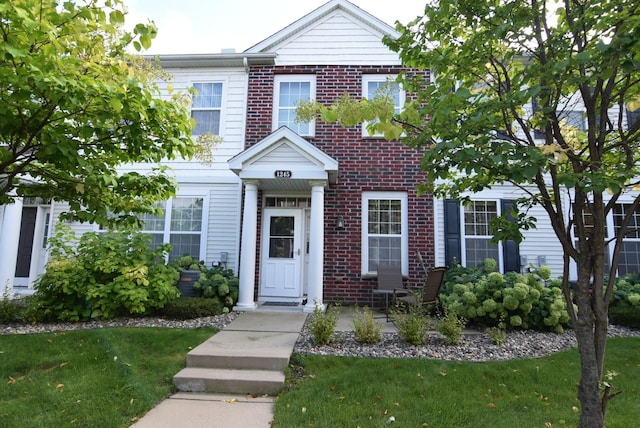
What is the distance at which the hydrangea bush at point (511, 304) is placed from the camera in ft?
19.1

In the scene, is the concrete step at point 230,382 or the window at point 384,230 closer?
the concrete step at point 230,382

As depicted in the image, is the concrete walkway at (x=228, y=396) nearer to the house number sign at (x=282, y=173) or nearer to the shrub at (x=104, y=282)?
the shrub at (x=104, y=282)

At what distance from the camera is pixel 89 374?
13.3 ft

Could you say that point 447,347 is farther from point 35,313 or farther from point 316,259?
point 35,313

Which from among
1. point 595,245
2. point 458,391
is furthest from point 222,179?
point 595,245

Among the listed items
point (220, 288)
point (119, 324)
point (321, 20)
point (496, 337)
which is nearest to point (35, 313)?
point (119, 324)

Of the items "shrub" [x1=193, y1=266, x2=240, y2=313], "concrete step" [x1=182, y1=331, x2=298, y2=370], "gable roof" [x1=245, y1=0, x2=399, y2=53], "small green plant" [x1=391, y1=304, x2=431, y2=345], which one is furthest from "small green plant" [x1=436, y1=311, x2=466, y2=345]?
"gable roof" [x1=245, y1=0, x2=399, y2=53]

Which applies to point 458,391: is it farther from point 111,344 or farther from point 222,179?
point 222,179

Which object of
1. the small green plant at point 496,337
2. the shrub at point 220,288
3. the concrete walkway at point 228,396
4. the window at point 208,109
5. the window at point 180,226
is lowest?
the concrete walkway at point 228,396

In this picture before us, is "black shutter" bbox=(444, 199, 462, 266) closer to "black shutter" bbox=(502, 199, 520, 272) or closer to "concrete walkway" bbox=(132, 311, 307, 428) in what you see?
"black shutter" bbox=(502, 199, 520, 272)

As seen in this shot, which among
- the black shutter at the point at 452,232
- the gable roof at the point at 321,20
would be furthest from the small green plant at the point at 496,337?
the gable roof at the point at 321,20

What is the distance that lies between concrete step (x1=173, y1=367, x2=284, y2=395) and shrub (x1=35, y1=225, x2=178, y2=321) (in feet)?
8.52

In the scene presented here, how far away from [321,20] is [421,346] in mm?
8155

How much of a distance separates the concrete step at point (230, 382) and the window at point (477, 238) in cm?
591
